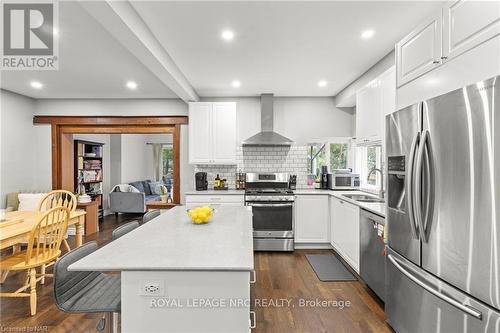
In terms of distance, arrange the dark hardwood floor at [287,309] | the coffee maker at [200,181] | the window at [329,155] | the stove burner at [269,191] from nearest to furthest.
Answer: the dark hardwood floor at [287,309]
the stove burner at [269,191]
the coffee maker at [200,181]
the window at [329,155]

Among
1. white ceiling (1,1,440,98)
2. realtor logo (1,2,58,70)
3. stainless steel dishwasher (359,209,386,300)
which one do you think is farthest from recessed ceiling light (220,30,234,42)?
stainless steel dishwasher (359,209,386,300)

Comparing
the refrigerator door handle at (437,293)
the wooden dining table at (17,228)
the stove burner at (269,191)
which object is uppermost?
the stove burner at (269,191)

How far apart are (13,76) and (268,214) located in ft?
13.9

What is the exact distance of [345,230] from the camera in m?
3.48

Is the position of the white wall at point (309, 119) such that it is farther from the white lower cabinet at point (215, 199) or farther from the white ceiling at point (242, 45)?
the white lower cabinet at point (215, 199)

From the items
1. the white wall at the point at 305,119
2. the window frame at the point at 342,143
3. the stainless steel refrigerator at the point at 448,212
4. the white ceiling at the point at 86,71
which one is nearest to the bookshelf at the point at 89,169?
the white ceiling at the point at 86,71

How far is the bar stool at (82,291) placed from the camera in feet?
4.75

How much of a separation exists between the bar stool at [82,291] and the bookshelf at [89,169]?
4911 millimetres

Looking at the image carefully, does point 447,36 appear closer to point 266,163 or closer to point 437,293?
point 437,293

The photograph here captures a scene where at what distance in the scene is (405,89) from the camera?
211 cm

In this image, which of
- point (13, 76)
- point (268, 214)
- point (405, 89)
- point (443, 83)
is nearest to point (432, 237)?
point (443, 83)

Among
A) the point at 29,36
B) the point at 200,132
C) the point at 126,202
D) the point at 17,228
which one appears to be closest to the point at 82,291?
the point at 17,228

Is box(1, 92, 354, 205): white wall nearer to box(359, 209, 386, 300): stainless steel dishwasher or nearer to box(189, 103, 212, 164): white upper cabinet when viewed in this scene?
box(189, 103, 212, 164): white upper cabinet

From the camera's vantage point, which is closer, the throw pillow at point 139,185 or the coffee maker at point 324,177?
the coffee maker at point 324,177
